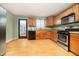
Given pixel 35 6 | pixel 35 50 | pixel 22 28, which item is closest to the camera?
pixel 35 50

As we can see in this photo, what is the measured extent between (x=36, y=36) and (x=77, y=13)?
20.0 ft

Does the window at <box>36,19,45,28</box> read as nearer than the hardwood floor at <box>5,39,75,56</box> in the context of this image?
No

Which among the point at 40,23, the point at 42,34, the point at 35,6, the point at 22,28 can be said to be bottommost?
the point at 42,34

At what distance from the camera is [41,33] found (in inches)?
411

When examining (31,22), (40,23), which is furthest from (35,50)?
(40,23)

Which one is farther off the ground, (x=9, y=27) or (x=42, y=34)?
(x=9, y=27)

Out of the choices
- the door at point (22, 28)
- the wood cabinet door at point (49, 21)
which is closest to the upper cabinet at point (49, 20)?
the wood cabinet door at point (49, 21)

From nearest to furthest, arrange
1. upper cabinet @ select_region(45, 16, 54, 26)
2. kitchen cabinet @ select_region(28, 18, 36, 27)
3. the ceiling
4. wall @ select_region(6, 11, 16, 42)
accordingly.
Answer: the ceiling, wall @ select_region(6, 11, 16, 42), upper cabinet @ select_region(45, 16, 54, 26), kitchen cabinet @ select_region(28, 18, 36, 27)

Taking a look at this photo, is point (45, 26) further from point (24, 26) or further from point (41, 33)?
point (24, 26)

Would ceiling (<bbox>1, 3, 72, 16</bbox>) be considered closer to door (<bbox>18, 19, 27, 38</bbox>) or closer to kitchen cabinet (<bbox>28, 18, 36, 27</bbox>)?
kitchen cabinet (<bbox>28, 18, 36, 27</bbox>)

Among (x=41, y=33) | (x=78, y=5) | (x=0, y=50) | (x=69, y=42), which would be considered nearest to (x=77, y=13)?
(x=78, y=5)

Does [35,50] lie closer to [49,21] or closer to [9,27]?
[9,27]

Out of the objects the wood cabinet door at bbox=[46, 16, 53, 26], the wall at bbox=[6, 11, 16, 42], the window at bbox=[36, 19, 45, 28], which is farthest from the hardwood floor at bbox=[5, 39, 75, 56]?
the window at bbox=[36, 19, 45, 28]

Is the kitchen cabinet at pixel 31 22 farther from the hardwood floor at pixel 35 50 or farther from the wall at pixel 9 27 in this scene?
the hardwood floor at pixel 35 50
